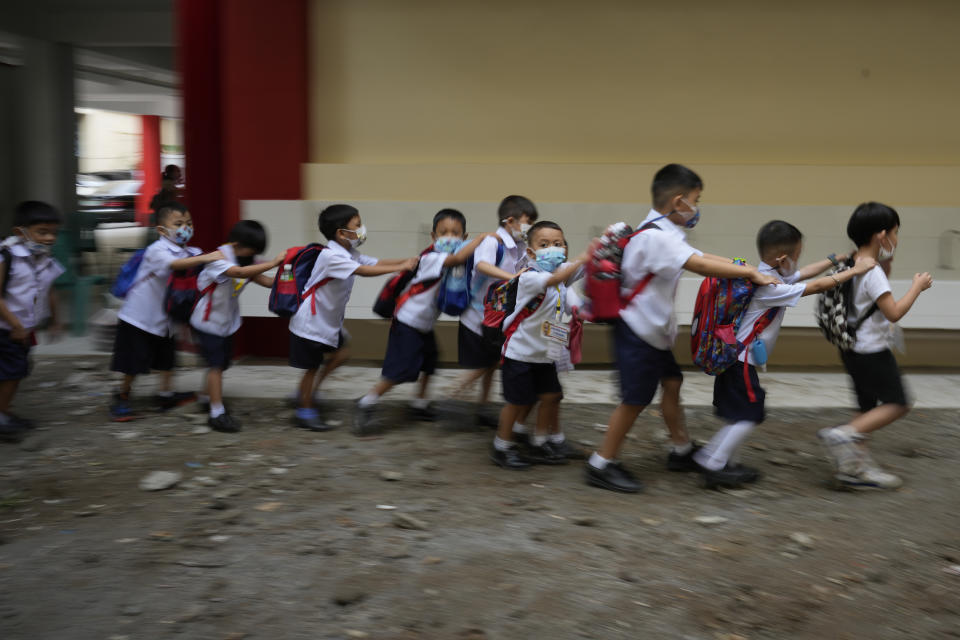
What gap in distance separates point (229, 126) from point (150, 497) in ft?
11.2

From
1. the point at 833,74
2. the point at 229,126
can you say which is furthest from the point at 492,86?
the point at 833,74

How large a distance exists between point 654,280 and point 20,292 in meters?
3.65

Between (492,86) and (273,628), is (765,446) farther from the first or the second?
(492,86)

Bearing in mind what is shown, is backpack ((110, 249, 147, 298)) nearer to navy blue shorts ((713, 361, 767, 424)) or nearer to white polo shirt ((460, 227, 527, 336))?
white polo shirt ((460, 227, 527, 336))

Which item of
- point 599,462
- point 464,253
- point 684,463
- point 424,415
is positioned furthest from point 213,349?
point 684,463

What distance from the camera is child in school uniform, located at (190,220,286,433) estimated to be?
5.44m

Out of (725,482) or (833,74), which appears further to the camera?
(833,74)

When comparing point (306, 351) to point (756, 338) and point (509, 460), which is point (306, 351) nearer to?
point (509, 460)

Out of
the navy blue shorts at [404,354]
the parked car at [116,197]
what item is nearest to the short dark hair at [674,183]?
the navy blue shorts at [404,354]

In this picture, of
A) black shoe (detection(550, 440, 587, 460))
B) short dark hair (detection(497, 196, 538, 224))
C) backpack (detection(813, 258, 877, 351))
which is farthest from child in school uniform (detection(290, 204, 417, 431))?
backpack (detection(813, 258, 877, 351))

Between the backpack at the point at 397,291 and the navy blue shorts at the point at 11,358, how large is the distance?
81.8 inches

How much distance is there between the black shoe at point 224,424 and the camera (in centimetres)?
546

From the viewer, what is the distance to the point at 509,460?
480cm

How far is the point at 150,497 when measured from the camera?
14.5 feet
